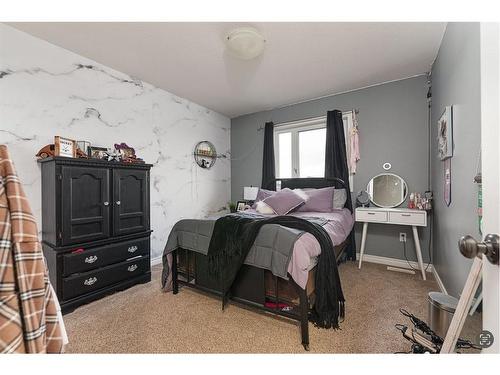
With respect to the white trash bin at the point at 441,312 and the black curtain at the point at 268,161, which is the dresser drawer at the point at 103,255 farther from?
the white trash bin at the point at 441,312

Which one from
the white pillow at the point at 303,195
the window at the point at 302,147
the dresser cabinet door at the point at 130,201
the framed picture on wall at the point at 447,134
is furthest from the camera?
the window at the point at 302,147

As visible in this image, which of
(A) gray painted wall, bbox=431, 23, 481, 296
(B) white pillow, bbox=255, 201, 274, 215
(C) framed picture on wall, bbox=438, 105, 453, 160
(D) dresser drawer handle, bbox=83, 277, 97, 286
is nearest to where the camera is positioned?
(A) gray painted wall, bbox=431, 23, 481, 296

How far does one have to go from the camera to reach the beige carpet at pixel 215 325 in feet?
5.02

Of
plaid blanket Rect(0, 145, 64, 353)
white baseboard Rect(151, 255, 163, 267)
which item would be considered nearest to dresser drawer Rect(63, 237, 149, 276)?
white baseboard Rect(151, 255, 163, 267)

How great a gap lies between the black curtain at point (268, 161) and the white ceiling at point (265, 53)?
29.5 inches

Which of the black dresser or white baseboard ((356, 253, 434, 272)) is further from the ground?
the black dresser

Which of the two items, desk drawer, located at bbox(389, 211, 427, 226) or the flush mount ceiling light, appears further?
desk drawer, located at bbox(389, 211, 427, 226)

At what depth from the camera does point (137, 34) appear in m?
2.14

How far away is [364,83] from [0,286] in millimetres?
3853

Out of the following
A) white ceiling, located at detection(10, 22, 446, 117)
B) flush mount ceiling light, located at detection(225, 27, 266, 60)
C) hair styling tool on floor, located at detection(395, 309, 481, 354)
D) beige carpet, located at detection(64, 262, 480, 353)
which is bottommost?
beige carpet, located at detection(64, 262, 480, 353)

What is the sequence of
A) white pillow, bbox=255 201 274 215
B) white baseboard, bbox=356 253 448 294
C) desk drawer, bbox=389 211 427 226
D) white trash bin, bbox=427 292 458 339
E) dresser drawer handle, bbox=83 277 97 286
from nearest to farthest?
1. white trash bin, bbox=427 292 458 339
2. dresser drawer handle, bbox=83 277 97 286
3. desk drawer, bbox=389 211 427 226
4. white baseboard, bbox=356 253 448 294
5. white pillow, bbox=255 201 274 215

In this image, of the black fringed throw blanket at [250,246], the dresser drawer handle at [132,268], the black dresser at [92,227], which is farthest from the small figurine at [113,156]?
the black fringed throw blanket at [250,246]

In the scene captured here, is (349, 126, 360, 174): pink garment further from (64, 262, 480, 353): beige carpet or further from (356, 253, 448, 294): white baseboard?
(64, 262, 480, 353): beige carpet

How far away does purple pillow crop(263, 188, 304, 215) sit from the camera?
116 inches
